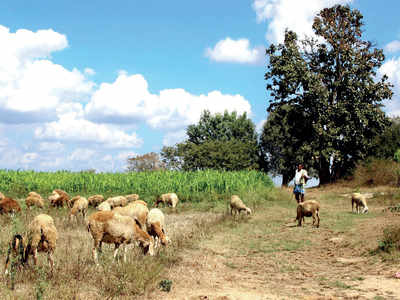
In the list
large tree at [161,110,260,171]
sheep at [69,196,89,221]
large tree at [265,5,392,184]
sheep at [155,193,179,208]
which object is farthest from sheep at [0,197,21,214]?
large tree at [161,110,260,171]

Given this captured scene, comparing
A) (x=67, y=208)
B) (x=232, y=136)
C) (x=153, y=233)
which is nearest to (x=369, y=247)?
(x=153, y=233)

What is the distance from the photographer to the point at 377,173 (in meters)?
33.6

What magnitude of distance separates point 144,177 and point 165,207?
775 centimetres

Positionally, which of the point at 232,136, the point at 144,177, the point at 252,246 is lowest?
the point at 252,246

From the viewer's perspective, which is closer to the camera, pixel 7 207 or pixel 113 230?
pixel 113 230

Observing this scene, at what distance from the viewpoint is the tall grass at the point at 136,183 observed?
84.7 ft

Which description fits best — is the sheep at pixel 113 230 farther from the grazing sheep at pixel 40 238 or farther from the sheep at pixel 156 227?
the sheep at pixel 156 227

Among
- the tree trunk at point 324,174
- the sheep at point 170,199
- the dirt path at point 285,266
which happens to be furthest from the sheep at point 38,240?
the tree trunk at point 324,174

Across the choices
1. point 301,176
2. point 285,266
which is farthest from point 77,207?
point 301,176

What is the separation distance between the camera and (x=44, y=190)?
28922 mm

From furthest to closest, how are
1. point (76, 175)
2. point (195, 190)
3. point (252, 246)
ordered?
1. point (76, 175)
2. point (195, 190)
3. point (252, 246)

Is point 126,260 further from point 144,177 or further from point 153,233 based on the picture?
point 144,177

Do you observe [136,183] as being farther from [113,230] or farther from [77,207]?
[113,230]

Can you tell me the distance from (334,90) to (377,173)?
857 centimetres
